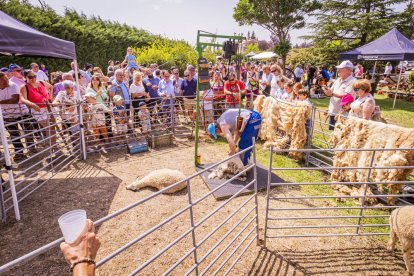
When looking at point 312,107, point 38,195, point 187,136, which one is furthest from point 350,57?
point 38,195

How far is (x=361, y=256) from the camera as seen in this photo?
3.18 m

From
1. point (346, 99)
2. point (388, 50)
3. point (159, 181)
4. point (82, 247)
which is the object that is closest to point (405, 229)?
point (346, 99)

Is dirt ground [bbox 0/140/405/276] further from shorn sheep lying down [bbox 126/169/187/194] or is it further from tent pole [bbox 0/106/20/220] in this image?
tent pole [bbox 0/106/20/220]

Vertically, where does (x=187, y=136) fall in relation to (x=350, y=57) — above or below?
below

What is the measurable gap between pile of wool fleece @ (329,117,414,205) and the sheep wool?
2102 millimetres

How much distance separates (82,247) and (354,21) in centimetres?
2704

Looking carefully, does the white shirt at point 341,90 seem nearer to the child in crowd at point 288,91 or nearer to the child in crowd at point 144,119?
the child in crowd at point 288,91

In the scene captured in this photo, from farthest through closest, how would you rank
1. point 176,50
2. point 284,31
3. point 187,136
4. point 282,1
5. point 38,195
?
point 284,31 < point 282,1 < point 176,50 < point 187,136 < point 38,195

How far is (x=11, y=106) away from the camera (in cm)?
619

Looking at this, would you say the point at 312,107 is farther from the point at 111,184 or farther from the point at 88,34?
the point at 88,34

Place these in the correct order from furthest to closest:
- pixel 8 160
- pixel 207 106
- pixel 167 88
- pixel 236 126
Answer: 1. pixel 167 88
2. pixel 207 106
3. pixel 236 126
4. pixel 8 160

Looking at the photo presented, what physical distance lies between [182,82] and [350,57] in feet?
30.5

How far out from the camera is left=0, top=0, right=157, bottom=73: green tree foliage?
1469 cm

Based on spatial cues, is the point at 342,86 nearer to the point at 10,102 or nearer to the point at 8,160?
the point at 8,160
